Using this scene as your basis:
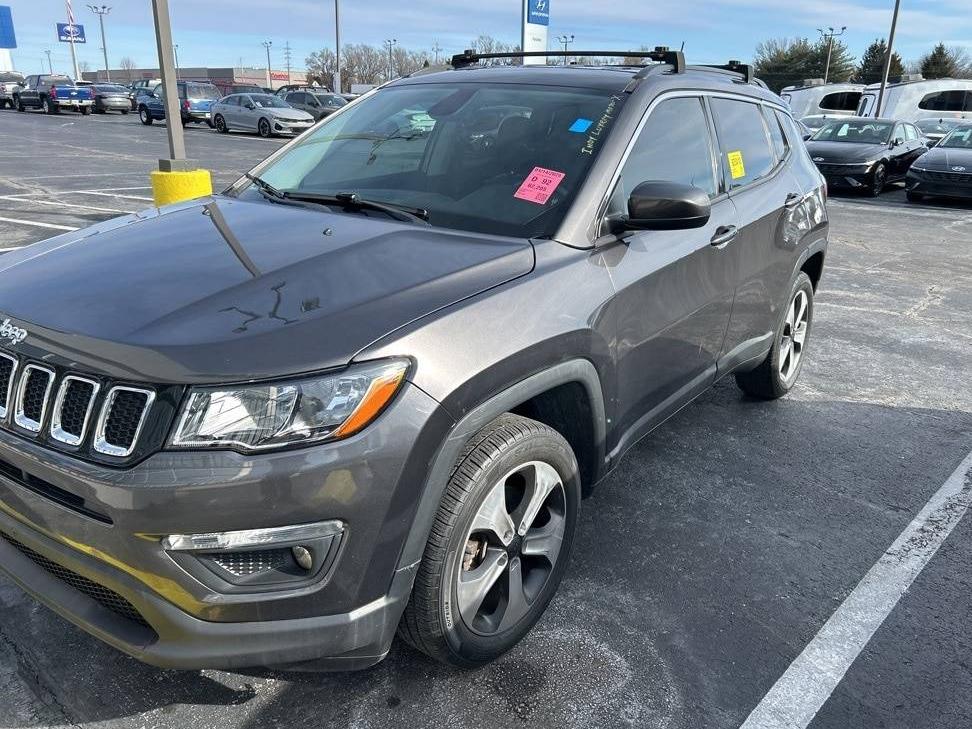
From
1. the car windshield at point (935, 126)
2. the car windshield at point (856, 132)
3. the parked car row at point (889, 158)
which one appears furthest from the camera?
the car windshield at point (935, 126)

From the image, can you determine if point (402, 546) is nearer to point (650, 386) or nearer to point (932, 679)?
point (650, 386)

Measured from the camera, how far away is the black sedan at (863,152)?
15070mm

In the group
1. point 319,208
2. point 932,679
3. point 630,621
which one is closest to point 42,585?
point 319,208

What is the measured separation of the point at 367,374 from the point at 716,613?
5.41 feet

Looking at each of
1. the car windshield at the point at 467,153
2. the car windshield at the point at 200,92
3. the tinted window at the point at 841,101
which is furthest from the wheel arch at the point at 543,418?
the car windshield at the point at 200,92

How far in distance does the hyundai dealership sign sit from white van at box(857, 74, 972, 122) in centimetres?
1331

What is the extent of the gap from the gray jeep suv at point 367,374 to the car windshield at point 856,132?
47.8 ft

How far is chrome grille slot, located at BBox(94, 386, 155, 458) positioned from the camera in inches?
71.5

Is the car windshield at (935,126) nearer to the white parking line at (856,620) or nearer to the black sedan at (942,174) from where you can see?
the black sedan at (942,174)

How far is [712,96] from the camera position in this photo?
11.8ft

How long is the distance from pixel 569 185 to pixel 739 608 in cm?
161

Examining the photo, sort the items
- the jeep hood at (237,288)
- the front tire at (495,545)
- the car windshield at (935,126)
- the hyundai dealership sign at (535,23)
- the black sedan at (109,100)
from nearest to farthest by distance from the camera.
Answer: the jeep hood at (237,288), the front tire at (495,545), the hyundai dealership sign at (535,23), the car windshield at (935,126), the black sedan at (109,100)

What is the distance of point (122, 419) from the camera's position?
184cm

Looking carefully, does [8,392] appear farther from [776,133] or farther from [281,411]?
[776,133]
